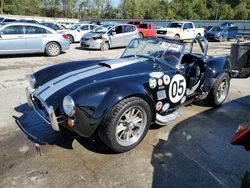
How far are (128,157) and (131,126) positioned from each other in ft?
1.44

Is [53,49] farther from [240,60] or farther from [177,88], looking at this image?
[177,88]

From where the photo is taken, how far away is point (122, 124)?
3.83 m

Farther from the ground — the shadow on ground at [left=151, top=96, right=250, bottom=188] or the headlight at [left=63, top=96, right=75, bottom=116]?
the headlight at [left=63, top=96, right=75, bottom=116]

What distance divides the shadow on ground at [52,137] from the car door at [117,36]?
11.6 metres

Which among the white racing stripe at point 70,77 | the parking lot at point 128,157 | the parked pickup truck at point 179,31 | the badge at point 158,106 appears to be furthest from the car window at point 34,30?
the parked pickup truck at point 179,31

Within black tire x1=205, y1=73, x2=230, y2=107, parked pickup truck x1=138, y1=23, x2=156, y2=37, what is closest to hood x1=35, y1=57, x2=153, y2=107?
black tire x1=205, y1=73, x2=230, y2=107

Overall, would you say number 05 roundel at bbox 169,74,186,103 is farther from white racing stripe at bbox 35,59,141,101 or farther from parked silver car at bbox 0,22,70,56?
parked silver car at bbox 0,22,70,56

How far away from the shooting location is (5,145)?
4062mm

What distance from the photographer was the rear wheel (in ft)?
41.2

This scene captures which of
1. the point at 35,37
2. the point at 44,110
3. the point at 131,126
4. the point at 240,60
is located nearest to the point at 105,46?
the point at 35,37

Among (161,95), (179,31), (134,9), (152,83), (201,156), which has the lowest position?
(201,156)

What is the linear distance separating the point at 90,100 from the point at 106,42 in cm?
1268

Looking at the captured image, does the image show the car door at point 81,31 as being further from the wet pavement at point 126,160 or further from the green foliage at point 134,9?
the green foliage at point 134,9

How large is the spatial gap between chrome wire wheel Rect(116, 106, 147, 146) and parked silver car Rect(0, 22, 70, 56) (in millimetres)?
9476
